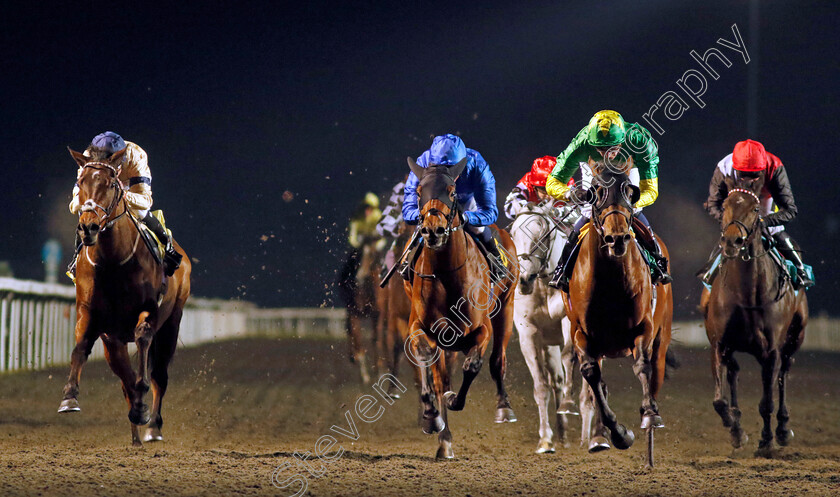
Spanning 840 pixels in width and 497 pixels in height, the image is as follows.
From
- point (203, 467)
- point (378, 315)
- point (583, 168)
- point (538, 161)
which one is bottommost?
point (203, 467)

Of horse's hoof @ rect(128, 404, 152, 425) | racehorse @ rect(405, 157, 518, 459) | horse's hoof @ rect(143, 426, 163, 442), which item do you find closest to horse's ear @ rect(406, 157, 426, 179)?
racehorse @ rect(405, 157, 518, 459)

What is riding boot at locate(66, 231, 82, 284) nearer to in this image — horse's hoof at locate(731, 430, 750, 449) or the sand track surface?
the sand track surface

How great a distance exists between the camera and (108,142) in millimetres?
5812

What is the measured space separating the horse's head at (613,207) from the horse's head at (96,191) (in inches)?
115

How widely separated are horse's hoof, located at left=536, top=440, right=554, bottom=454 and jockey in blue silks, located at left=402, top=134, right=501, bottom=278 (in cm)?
138

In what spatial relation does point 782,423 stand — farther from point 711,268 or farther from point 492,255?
point 492,255

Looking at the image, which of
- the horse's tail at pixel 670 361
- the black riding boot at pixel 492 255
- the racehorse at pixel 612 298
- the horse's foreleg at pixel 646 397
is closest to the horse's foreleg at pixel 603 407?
the racehorse at pixel 612 298

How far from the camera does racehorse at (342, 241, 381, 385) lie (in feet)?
33.3

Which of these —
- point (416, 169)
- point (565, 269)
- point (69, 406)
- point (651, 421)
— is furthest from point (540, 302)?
point (69, 406)

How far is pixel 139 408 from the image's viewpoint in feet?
18.7

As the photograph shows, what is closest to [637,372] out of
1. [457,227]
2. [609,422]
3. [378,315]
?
[609,422]

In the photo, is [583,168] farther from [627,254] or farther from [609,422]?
[609,422]

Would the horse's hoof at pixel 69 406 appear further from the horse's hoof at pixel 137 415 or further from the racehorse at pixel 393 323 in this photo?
the racehorse at pixel 393 323

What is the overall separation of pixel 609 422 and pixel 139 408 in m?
2.92
